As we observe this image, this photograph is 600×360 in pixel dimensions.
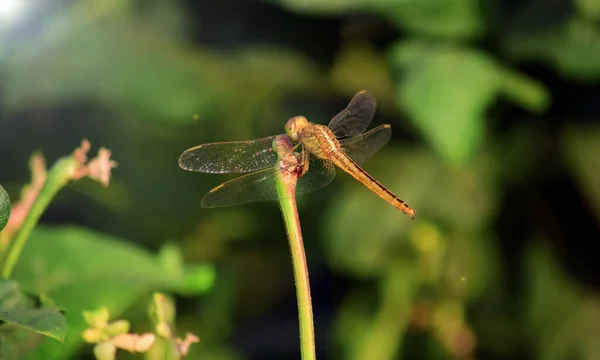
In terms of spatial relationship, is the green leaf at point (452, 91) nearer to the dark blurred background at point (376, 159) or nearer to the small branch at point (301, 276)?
the dark blurred background at point (376, 159)

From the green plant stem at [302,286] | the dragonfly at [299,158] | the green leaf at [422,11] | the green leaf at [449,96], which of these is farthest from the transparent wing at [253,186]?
the green leaf at [422,11]

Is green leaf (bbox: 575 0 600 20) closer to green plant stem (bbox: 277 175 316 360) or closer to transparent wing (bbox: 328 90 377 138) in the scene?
transparent wing (bbox: 328 90 377 138)

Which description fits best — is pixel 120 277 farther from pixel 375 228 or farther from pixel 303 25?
pixel 303 25

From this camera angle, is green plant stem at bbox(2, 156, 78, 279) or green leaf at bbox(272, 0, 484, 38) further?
green leaf at bbox(272, 0, 484, 38)

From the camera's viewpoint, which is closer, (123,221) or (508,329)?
(123,221)

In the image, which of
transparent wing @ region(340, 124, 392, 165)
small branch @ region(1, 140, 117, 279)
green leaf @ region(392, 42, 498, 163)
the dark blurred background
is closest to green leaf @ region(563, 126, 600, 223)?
the dark blurred background

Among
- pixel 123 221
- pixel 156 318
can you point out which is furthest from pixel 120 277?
pixel 123 221

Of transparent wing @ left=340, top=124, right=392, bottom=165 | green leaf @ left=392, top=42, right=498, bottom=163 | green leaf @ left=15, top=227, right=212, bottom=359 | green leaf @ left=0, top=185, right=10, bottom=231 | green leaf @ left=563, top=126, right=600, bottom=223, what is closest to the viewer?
green leaf @ left=0, top=185, right=10, bottom=231
